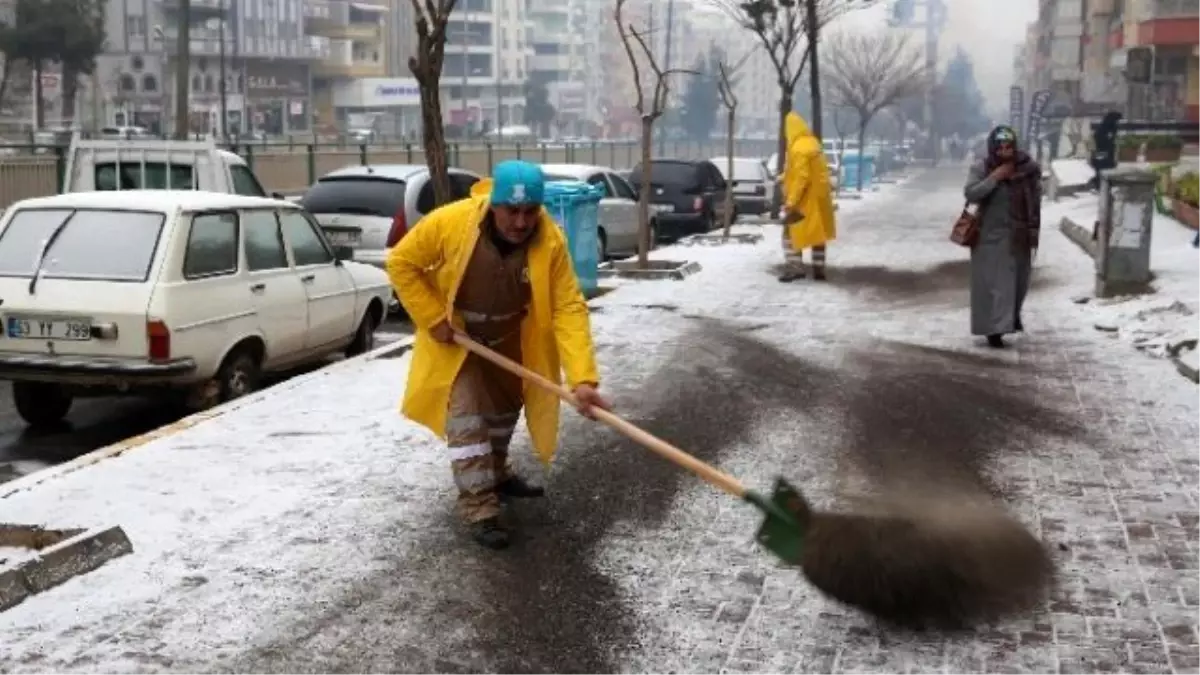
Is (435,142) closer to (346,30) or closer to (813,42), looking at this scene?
(813,42)

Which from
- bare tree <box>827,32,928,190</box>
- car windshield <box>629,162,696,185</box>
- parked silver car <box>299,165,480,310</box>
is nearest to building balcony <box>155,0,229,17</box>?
bare tree <box>827,32,928,190</box>

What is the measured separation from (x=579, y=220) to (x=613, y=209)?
20.1 ft

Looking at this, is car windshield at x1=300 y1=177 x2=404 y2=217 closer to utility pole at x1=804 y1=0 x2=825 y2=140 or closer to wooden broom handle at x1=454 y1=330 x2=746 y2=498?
wooden broom handle at x1=454 y1=330 x2=746 y2=498

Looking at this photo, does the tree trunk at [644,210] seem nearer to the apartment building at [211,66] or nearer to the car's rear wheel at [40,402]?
the car's rear wheel at [40,402]

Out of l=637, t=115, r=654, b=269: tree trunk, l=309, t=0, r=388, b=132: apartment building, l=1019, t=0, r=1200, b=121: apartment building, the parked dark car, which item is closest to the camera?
l=637, t=115, r=654, b=269: tree trunk

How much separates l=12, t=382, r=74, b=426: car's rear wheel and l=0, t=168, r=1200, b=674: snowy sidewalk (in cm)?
149

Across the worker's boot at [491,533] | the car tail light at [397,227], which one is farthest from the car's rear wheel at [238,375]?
the car tail light at [397,227]

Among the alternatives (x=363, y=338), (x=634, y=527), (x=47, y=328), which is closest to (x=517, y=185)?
(x=634, y=527)

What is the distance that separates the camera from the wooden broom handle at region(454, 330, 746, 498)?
16.6 feet

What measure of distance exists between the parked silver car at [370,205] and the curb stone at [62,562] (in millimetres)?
8033

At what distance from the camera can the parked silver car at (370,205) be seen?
45.1ft

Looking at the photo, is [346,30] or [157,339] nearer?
[157,339]

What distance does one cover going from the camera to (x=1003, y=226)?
10531 mm

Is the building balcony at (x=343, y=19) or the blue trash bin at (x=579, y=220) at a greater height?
the building balcony at (x=343, y=19)
